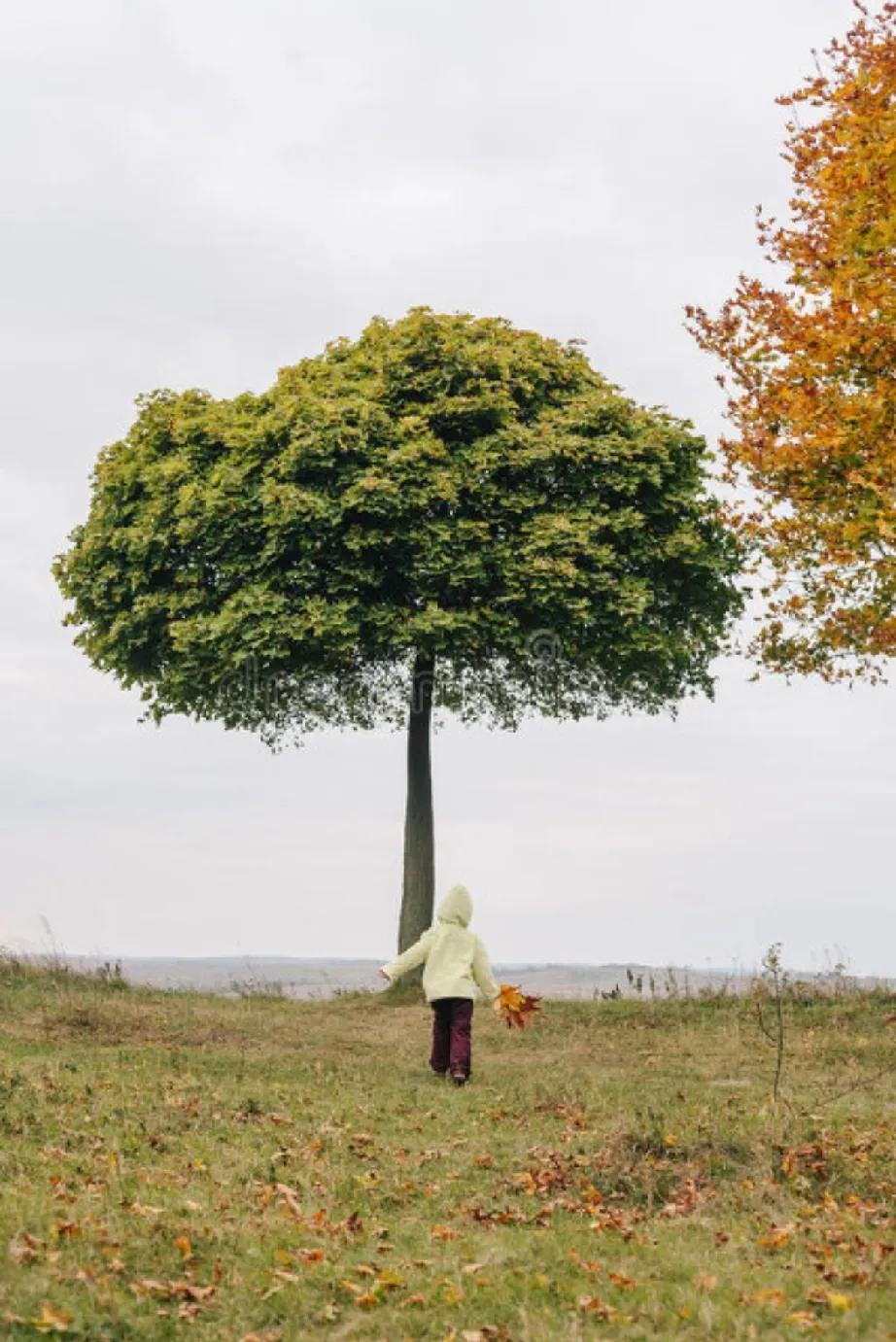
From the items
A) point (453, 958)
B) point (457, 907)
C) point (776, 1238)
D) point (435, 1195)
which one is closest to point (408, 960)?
A: point (453, 958)

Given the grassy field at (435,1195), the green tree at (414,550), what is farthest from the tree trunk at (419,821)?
the grassy field at (435,1195)

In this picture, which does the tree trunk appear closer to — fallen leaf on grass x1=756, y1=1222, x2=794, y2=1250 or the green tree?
the green tree

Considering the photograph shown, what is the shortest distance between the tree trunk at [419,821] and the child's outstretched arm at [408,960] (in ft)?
29.5

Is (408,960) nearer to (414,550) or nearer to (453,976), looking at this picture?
(453,976)

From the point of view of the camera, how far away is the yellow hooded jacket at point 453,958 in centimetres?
1677

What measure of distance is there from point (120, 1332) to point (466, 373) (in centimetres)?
2003

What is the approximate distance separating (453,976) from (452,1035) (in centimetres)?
81

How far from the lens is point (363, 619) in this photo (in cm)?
2394

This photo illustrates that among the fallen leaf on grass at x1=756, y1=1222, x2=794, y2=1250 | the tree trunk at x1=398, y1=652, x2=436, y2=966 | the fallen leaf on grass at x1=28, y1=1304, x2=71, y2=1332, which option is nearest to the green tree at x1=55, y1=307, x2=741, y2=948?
the tree trunk at x1=398, y1=652, x2=436, y2=966

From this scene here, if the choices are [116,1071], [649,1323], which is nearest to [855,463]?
[116,1071]

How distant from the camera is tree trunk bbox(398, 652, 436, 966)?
1034 inches

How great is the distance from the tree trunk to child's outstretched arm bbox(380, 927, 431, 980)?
29.5ft

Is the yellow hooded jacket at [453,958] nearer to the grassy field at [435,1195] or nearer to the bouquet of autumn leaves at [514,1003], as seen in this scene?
the bouquet of autumn leaves at [514,1003]

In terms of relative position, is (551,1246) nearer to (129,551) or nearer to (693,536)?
(693,536)
